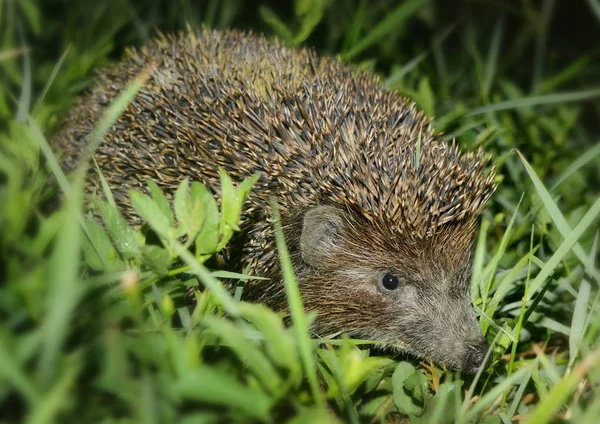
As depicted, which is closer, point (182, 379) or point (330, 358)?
point (182, 379)

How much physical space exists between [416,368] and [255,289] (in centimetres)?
95

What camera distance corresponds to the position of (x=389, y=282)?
3.57 meters

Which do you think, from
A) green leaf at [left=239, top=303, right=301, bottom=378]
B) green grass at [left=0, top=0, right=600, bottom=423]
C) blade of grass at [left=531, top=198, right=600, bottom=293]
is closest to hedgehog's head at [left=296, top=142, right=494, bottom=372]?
green grass at [left=0, top=0, right=600, bottom=423]

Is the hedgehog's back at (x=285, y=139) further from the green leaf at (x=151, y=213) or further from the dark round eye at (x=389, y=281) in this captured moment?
the green leaf at (x=151, y=213)

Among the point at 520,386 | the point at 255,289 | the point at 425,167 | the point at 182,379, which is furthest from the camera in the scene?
the point at 255,289

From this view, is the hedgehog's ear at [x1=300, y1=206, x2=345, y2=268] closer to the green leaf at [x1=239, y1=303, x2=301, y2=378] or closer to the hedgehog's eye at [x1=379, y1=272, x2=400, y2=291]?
the hedgehog's eye at [x1=379, y1=272, x2=400, y2=291]

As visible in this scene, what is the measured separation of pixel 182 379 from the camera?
6.88 feet

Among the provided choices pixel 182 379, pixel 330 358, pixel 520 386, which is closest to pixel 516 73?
pixel 520 386

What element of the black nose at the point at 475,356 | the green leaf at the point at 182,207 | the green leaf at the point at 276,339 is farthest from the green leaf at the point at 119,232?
the black nose at the point at 475,356

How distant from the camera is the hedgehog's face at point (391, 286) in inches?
136

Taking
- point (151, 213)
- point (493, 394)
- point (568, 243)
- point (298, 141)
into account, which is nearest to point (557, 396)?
point (493, 394)

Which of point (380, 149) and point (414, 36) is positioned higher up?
point (414, 36)

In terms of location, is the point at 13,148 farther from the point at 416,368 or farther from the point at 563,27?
the point at 563,27

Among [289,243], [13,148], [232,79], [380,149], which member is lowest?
[289,243]
